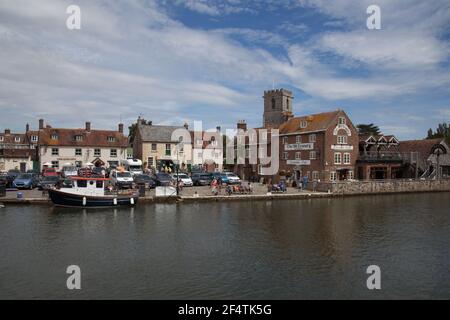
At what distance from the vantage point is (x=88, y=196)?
31641 mm

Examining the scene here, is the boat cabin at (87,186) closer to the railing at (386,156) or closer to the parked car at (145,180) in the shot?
the parked car at (145,180)

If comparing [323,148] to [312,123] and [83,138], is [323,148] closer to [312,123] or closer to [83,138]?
[312,123]

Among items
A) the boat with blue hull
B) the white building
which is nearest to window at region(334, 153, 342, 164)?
the boat with blue hull

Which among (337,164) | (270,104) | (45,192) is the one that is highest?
(270,104)

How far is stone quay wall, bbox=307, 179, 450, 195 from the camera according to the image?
4459 cm

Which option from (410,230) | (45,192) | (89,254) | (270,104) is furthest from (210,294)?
(270,104)

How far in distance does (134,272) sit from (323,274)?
8.66 m

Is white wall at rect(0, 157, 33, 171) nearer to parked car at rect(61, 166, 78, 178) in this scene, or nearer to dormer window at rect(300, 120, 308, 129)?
parked car at rect(61, 166, 78, 178)

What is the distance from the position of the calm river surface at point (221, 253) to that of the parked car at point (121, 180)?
7.89 m

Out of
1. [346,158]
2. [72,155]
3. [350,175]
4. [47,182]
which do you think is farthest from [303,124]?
[72,155]

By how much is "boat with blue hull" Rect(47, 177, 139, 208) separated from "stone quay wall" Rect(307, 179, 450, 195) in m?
23.9
